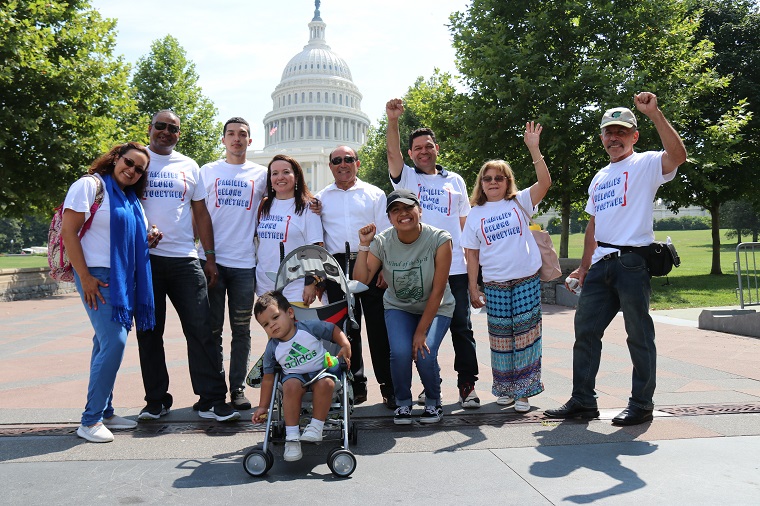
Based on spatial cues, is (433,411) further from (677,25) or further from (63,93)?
(677,25)

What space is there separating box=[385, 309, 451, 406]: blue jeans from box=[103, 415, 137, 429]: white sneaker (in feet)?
6.30

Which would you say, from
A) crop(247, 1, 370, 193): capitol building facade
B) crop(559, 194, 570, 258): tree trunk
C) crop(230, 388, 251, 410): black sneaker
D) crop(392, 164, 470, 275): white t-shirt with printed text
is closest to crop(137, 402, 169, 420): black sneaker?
crop(230, 388, 251, 410): black sneaker

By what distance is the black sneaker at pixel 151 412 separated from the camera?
196 inches

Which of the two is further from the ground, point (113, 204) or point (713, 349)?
point (113, 204)

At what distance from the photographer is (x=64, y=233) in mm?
4461

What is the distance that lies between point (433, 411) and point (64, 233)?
2825 mm

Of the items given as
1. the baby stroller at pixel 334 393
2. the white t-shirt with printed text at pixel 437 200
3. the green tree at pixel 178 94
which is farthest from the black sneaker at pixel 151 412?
the green tree at pixel 178 94

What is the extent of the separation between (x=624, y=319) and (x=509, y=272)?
0.91m

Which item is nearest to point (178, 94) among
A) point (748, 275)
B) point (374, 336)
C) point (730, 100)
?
point (730, 100)

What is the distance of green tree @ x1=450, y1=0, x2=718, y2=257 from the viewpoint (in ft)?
64.6

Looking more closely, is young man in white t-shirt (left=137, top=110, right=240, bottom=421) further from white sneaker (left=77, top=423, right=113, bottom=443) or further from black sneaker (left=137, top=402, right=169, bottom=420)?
white sneaker (left=77, top=423, right=113, bottom=443)

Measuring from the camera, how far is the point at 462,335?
5449 mm

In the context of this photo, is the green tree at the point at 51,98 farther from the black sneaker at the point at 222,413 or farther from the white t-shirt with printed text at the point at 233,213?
the black sneaker at the point at 222,413

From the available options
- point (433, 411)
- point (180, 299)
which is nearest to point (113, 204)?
point (180, 299)
